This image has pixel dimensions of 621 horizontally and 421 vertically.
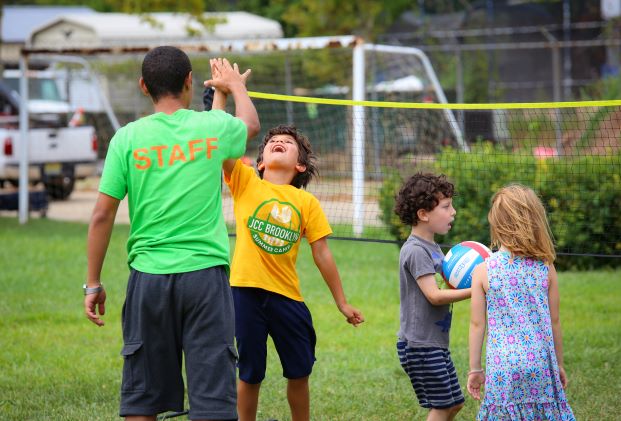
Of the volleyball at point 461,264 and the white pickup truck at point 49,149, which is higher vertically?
the white pickup truck at point 49,149

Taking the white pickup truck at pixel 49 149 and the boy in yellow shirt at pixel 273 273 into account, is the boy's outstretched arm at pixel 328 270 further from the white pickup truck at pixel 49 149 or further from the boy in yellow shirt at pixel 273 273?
the white pickup truck at pixel 49 149

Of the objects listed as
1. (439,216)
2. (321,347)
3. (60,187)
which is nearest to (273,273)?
(439,216)

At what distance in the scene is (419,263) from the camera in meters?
4.76

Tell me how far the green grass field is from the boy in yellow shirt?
1.03m

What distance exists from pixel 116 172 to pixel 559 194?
23.1 ft

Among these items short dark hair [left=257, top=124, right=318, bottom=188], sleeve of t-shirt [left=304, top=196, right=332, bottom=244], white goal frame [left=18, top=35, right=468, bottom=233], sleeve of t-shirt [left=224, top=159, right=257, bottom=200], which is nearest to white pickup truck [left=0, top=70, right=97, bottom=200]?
white goal frame [left=18, top=35, right=468, bottom=233]

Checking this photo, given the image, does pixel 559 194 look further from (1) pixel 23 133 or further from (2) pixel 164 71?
(1) pixel 23 133

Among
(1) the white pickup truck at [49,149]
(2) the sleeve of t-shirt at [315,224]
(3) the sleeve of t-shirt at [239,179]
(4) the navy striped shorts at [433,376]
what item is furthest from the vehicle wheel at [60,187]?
(4) the navy striped shorts at [433,376]

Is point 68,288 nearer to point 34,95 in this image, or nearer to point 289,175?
point 289,175

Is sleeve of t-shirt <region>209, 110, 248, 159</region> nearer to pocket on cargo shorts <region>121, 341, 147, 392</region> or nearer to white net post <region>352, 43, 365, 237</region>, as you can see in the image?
pocket on cargo shorts <region>121, 341, 147, 392</region>

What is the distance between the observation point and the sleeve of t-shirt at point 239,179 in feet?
16.3

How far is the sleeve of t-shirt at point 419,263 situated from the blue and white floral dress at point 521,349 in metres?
0.49

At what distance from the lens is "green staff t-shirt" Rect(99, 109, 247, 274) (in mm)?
4168

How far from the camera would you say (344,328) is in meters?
8.53
